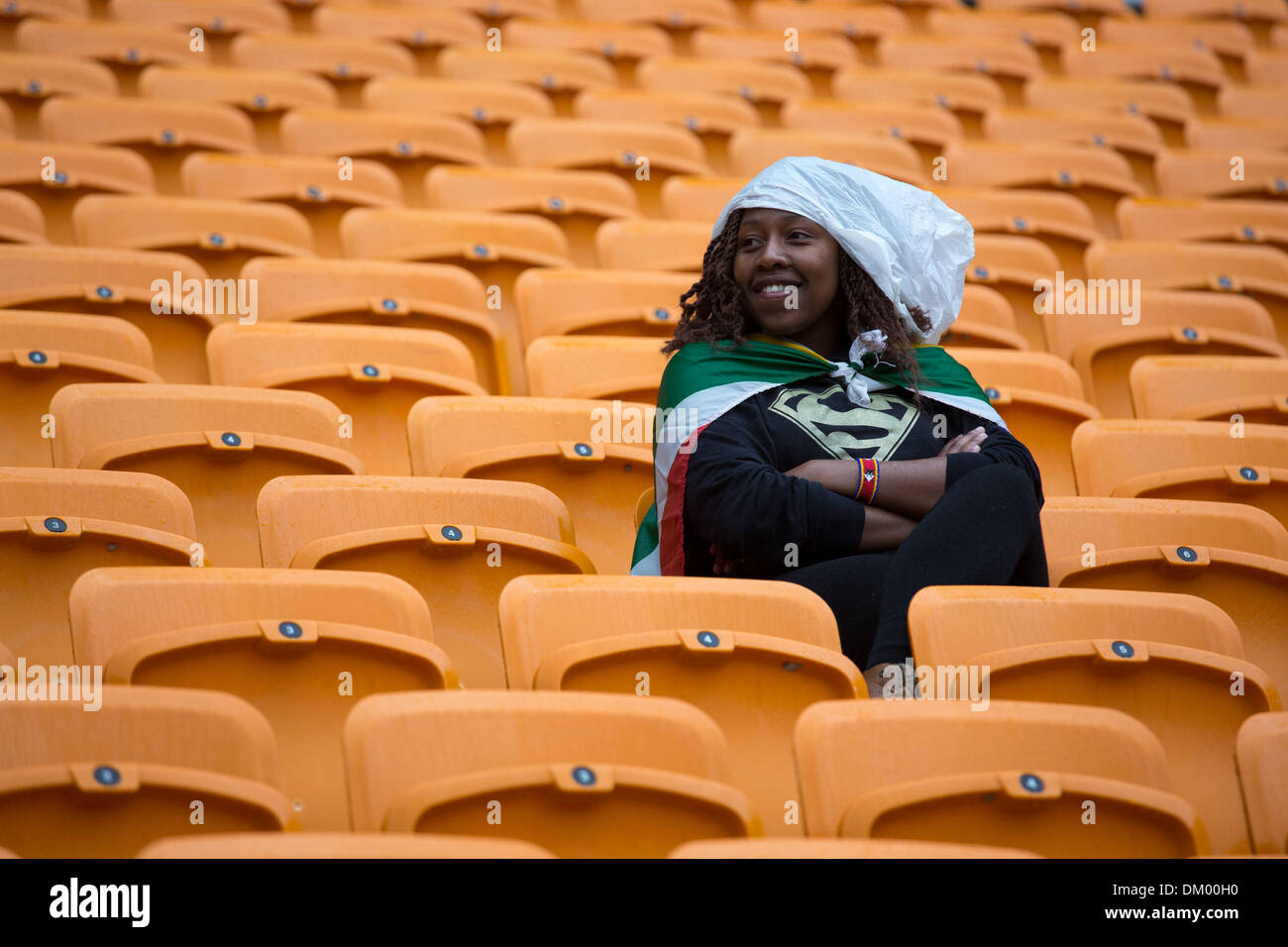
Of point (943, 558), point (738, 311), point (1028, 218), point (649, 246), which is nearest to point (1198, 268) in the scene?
point (1028, 218)

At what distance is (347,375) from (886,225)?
0.68 metres

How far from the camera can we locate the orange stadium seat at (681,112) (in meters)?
3.18

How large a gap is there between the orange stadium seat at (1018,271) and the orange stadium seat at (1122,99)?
1.19 meters

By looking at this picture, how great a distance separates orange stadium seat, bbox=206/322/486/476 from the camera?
6.03 ft

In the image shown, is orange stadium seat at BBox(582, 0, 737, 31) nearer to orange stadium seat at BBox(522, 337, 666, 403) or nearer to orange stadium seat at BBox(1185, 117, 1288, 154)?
orange stadium seat at BBox(1185, 117, 1288, 154)

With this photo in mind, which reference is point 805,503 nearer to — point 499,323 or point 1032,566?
point 1032,566

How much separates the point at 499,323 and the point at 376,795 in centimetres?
144

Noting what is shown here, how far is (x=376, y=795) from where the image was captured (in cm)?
100

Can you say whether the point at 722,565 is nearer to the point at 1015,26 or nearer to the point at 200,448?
the point at 200,448

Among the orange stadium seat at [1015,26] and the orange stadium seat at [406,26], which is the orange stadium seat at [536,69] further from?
the orange stadium seat at [1015,26]

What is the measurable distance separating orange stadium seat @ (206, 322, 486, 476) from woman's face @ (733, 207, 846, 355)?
0.40 meters

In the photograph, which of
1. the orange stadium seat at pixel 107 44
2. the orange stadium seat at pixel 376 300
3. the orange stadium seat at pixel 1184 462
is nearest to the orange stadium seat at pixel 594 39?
the orange stadium seat at pixel 107 44

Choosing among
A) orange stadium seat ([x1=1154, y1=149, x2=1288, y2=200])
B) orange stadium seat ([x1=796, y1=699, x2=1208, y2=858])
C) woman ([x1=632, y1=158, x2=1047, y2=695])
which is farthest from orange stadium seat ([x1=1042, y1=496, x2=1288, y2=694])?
orange stadium seat ([x1=1154, y1=149, x2=1288, y2=200])

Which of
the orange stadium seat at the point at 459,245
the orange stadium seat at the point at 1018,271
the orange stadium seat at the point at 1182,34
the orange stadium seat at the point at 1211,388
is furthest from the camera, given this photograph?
the orange stadium seat at the point at 1182,34
